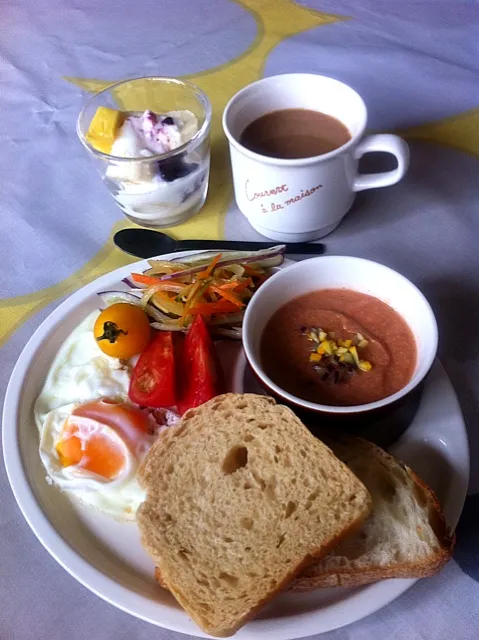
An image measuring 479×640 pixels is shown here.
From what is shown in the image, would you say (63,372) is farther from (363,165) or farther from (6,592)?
(363,165)

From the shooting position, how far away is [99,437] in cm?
173

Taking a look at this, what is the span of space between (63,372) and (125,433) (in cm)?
34

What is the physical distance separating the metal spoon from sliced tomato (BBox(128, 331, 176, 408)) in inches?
18.9

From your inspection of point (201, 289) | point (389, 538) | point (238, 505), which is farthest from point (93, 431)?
point (389, 538)

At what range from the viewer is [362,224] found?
2.35m

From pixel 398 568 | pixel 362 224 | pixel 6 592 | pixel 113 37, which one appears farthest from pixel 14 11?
pixel 398 568

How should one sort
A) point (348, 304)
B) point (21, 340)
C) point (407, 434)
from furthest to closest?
1. point (21, 340)
2. point (348, 304)
3. point (407, 434)

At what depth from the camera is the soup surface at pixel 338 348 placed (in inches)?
65.2

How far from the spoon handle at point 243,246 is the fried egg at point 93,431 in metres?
0.57

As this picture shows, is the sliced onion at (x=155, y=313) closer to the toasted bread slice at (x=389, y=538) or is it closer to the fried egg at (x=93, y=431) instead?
the fried egg at (x=93, y=431)

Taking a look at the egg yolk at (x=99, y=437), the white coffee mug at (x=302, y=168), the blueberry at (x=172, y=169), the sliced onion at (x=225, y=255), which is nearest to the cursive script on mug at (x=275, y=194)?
the white coffee mug at (x=302, y=168)

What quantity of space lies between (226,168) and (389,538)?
1707mm

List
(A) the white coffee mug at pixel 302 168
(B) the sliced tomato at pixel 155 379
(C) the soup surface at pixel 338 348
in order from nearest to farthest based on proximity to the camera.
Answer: (C) the soup surface at pixel 338 348 < (B) the sliced tomato at pixel 155 379 < (A) the white coffee mug at pixel 302 168

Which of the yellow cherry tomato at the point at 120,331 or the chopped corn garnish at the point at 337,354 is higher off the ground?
the chopped corn garnish at the point at 337,354
